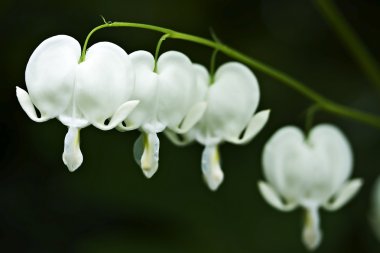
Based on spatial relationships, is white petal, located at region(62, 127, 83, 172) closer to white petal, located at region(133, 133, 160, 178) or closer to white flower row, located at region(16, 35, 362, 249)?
white flower row, located at region(16, 35, 362, 249)

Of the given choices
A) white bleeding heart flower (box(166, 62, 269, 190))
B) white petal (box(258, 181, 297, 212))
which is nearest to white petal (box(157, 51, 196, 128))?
white bleeding heart flower (box(166, 62, 269, 190))

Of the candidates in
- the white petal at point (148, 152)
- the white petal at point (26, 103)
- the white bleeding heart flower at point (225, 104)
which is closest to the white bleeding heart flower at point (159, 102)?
the white petal at point (148, 152)

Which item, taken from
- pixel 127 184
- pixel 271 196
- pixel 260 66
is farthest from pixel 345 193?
pixel 127 184

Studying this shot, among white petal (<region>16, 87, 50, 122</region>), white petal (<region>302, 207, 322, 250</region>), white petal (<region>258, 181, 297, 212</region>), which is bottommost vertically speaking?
white petal (<region>302, 207, 322, 250</region>)

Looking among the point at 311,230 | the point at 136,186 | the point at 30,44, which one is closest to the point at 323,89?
the point at 136,186

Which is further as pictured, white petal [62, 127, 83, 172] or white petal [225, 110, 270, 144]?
white petal [225, 110, 270, 144]

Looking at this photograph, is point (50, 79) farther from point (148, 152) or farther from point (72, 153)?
point (148, 152)

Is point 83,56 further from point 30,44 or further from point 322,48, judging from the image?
point 322,48
